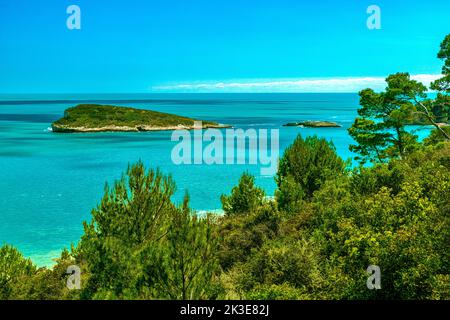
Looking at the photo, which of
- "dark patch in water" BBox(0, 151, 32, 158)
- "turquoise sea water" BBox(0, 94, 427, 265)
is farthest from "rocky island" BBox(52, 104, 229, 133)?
"dark patch in water" BBox(0, 151, 32, 158)

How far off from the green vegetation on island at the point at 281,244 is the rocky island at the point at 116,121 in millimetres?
106310

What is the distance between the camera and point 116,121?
136 meters

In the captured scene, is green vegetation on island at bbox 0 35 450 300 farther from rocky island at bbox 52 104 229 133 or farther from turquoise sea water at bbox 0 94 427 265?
rocky island at bbox 52 104 229 133

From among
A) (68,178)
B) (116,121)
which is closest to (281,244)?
(68,178)

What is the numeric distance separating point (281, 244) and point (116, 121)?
12367 centimetres

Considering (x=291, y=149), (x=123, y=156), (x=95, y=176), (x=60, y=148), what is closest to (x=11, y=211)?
(x=95, y=176)

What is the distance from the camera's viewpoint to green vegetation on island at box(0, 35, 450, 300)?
13.0 m

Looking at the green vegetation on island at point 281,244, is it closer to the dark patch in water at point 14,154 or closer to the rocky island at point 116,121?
the dark patch in water at point 14,154

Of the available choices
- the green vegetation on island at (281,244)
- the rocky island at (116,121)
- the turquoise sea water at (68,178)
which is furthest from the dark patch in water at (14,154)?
the green vegetation on island at (281,244)

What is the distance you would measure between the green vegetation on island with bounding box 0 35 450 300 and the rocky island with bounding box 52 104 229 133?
349 feet

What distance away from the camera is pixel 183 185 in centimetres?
5788

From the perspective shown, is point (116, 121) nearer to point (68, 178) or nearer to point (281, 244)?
point (68, 178)
